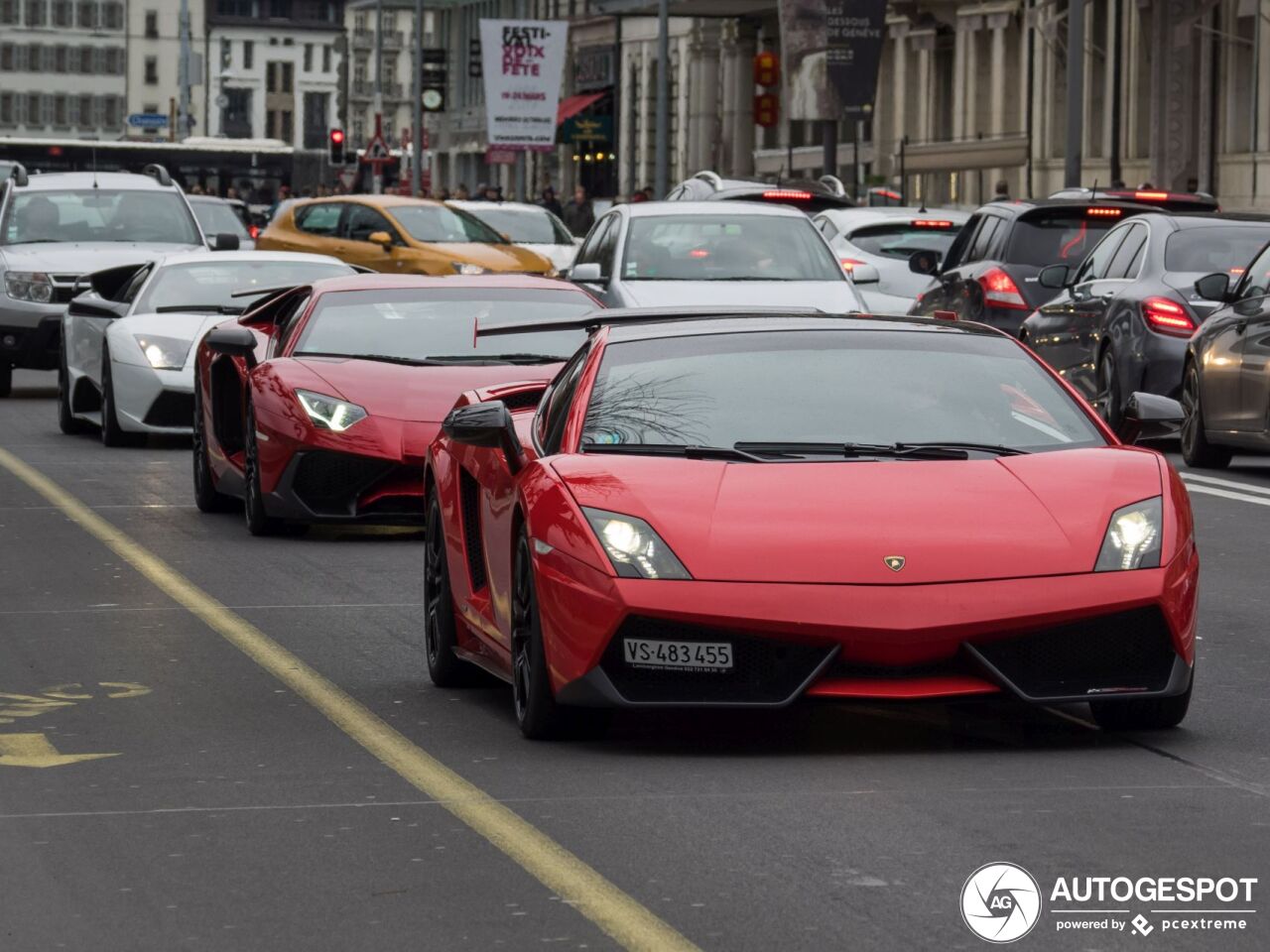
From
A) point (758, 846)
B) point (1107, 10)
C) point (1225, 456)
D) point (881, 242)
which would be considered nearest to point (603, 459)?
point (758, 846)

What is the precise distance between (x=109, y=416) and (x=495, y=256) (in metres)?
12.2

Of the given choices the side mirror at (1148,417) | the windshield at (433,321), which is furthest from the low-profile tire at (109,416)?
the side mirror at (1148,417)

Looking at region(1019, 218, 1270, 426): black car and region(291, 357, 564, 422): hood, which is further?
region(1019, 218, 1270, 426): black car

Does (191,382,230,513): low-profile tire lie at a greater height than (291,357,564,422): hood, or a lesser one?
lesser

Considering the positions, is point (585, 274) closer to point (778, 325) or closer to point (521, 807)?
point (778, 325)

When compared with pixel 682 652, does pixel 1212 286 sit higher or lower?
higher

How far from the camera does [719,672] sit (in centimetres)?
755

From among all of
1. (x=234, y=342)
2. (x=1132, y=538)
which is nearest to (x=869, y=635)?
(x=1132, y=538)

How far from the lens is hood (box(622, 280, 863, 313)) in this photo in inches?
856

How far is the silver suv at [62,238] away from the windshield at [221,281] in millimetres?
5702

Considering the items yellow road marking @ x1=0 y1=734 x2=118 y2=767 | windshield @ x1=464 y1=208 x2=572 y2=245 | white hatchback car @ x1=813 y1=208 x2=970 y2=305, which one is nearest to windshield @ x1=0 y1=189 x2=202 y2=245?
white hatchback car @ x1=813 y1=208 x2=970 y2=305

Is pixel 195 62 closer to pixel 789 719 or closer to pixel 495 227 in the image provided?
pixel 495 227

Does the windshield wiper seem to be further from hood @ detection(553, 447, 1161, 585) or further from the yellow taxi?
hood @ detection(553, 447, 1161, 585)

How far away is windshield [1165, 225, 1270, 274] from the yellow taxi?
12.3m
